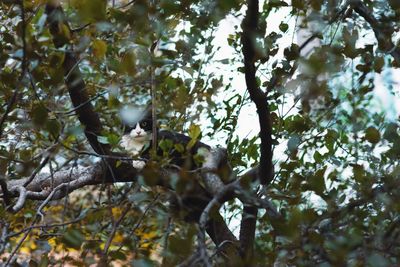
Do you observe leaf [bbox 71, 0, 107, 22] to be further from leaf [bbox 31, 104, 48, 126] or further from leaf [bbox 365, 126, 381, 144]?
leaf [bbox 365, 126, 381, 144]

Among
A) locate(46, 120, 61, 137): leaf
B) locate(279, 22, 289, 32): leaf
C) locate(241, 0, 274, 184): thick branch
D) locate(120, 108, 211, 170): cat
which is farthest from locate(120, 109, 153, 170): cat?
locate(279, 22, 289, 32): leaf

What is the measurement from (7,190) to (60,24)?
3.34 ft

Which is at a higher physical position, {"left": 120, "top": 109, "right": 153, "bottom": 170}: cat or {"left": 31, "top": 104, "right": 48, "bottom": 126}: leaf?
{"left": 120, "top": 109, "right": 153, "bottom": 170}: cat

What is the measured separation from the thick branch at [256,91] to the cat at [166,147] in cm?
17

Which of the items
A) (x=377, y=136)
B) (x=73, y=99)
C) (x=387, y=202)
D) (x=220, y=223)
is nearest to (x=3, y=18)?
(x=73, y=99)

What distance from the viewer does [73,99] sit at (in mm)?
2230

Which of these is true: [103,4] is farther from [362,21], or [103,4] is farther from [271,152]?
[362,21]

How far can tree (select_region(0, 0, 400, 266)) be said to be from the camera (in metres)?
1.22

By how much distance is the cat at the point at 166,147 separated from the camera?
5.03 feet

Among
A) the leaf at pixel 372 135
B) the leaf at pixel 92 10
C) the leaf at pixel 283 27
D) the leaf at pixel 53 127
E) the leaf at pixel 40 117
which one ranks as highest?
the leaf at pixel 283 27

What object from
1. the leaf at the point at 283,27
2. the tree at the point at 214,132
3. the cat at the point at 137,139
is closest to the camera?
the tree at the point at 214,132

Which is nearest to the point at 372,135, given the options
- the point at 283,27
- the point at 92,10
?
the point at 92,10

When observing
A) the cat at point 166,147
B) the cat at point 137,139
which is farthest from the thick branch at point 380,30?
the cat at point 137,139

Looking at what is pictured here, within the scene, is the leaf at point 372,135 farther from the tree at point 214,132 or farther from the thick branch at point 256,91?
the thick branch at point 256,91
